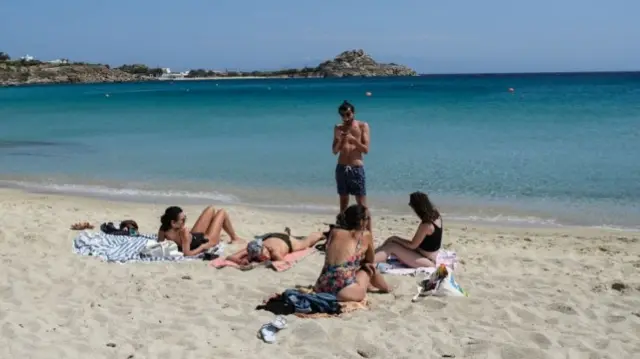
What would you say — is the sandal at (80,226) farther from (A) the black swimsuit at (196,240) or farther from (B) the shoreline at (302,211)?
(B) the shoreline at (302,211)

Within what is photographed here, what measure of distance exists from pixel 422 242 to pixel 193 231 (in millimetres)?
2868

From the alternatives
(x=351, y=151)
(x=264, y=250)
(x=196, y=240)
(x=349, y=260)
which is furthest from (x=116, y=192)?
(x=349, y=260)

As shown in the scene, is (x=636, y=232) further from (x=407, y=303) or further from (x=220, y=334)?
(x=220, y=334)

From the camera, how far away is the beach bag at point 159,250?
805 cm

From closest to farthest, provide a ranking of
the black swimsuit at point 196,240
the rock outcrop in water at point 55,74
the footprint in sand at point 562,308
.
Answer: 1. the footprint in sand at point 562,308
2. the black swimsuit at point 196,240
3. the rock outcrop in water at point 55,74

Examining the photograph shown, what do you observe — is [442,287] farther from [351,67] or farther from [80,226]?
[351,67]

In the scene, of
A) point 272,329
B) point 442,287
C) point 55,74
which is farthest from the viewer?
point 55,74

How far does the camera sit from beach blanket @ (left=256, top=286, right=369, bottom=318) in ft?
19.7

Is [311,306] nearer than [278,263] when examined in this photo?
Yes

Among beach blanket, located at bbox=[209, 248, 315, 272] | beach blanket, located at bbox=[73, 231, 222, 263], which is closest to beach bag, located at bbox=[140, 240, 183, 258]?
beach blanket, located at bbox=[73, 231, 222, 263]

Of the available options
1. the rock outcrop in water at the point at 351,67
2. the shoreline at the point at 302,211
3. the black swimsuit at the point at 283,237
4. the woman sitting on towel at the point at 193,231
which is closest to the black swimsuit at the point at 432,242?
the black swimsuit at the point at 283,237

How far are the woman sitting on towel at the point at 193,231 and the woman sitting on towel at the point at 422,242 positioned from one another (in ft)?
6.92

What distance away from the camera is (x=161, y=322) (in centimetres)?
582

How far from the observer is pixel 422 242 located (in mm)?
7648
